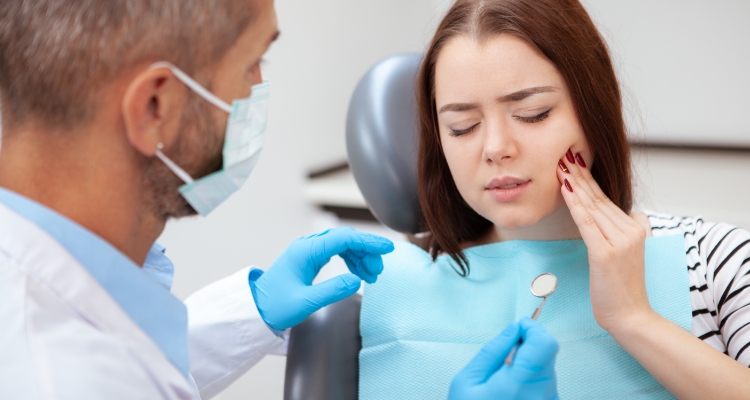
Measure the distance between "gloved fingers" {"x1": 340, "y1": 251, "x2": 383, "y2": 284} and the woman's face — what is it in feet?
0.78

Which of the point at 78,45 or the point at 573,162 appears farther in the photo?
the point at 573,162

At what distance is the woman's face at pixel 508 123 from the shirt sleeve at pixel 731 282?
10.6 inches

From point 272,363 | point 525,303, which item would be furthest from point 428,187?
point 272,363

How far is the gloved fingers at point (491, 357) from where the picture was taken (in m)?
0.87

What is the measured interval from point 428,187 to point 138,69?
66 cm

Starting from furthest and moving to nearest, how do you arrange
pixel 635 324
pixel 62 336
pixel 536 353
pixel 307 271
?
pixel 307 271, pixel 635 324, pixel 536 353, pixel 62 336

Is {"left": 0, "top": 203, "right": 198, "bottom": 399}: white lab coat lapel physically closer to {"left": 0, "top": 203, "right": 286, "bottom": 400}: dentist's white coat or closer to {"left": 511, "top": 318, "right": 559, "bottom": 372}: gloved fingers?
{"left": 0, "top": 203, "right": 286, "bottom": 400}: dentist's white coat

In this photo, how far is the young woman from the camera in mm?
977

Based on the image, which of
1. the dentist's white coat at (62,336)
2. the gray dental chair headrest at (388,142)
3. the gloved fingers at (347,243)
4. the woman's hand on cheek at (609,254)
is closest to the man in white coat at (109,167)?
the dentist's white coat at (62,336)

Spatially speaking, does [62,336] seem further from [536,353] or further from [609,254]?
[609,254]

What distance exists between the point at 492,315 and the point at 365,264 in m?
0.25

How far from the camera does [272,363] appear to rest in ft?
7.66

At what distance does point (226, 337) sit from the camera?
3.96 ft

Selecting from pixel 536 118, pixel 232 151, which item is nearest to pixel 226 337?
pixel 232 151
